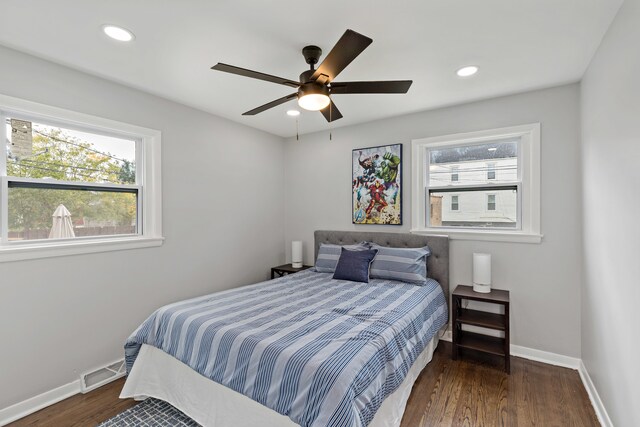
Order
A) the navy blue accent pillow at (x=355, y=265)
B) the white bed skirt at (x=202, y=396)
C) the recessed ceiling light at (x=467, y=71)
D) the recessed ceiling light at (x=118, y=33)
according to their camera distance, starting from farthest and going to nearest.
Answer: the navy blue accent pillow at (x=355, y=265) < the recessed ceiling light at (x=467, y=71) < the recessed ceiling light at (x=118, y=33) < the white bed skirt at (x=202, y=396)

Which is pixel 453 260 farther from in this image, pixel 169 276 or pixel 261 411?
pixel 169 276

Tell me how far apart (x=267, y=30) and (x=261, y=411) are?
7.46 ft

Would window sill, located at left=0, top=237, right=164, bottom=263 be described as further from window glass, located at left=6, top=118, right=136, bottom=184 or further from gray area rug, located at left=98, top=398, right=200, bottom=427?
gray area rug, located at left=98, top=398, right=200, bottom=427

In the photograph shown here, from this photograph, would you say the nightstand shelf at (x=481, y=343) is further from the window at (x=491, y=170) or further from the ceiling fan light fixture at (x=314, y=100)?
the ceiling fan light fixture at (x=314, y=100)

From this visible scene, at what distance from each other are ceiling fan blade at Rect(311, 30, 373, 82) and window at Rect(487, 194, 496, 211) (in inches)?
91.6

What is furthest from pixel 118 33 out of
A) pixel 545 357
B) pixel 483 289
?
pixel 545 357

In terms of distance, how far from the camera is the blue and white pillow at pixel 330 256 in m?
3.69

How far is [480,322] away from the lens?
2869 millimetres

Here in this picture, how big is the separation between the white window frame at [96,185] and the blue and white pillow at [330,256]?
1802mm

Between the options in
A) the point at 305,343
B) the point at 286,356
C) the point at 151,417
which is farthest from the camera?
the point at 151,417

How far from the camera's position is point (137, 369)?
7.40 feet

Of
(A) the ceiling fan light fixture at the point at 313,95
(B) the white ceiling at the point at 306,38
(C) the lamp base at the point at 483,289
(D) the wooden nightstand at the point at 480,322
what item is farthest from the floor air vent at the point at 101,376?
(C) the lamp base at the point at 483,289

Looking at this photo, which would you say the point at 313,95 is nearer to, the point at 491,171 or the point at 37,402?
the point at 491,171

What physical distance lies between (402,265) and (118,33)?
3062 mm
